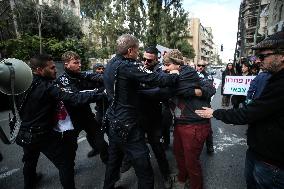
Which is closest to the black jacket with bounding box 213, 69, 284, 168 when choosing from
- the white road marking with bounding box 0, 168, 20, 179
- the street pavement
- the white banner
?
the street pavement

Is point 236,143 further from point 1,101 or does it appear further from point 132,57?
point 1,101

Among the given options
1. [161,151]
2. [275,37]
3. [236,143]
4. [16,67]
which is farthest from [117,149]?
[236,143]

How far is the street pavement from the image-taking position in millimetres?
4325

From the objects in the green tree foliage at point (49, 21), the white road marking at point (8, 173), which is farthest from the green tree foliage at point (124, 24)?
the white road marking at point (8, 173)

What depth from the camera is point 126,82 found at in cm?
308

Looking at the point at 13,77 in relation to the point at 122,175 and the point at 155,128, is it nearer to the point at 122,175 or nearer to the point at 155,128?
the point at 155,128

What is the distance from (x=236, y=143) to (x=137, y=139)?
3788 millimetres

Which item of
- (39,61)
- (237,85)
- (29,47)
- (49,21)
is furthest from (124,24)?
(39,61)

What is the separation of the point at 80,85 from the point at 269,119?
2949 millimetres

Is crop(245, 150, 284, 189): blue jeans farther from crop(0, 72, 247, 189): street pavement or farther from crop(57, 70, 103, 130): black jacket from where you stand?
crop(57, 70, 103, 130): black jacket

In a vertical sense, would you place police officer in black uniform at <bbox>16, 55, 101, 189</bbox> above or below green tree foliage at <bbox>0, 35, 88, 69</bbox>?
below

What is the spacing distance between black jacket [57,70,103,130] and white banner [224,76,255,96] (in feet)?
16.0

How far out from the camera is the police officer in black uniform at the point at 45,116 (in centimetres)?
325

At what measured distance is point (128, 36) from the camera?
3180mm
